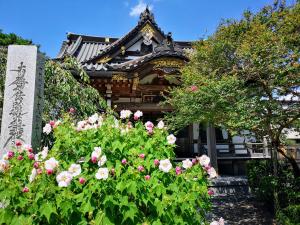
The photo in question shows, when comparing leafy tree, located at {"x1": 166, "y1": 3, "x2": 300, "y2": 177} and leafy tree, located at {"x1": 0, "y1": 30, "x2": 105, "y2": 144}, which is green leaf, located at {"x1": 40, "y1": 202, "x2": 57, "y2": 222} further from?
leafy tree, located at {"x1": 166, "y1": 3, "x2": 300, "y2": 177}

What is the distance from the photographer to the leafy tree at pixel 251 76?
17.9ft

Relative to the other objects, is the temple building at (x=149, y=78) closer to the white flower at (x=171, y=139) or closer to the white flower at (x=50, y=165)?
the white flower at (x=171, y=139)

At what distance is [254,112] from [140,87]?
5734 mm

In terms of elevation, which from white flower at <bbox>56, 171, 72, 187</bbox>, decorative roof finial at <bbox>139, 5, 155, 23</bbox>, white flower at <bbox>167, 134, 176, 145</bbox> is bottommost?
white flower at <bbox>56, 171, 72, 187</bbox>

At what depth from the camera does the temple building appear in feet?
30.6

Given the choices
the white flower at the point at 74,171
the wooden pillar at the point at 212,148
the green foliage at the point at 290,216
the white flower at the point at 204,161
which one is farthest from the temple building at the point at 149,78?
the white flower at the point at 74,171

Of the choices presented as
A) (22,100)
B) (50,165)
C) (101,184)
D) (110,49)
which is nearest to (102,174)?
(101,184)

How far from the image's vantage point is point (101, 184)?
2.36 meters

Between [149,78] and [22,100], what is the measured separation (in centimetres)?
698

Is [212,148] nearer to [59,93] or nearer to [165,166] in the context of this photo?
[59,93]

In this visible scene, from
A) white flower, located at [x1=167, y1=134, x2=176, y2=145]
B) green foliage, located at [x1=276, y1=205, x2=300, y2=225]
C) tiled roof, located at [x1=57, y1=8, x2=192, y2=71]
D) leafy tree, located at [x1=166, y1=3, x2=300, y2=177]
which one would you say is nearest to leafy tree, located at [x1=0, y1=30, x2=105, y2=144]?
tiled roof, located at [x1=57, y1=8, x2=192, y2=71]

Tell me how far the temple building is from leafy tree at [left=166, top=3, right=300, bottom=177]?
2.13 metres

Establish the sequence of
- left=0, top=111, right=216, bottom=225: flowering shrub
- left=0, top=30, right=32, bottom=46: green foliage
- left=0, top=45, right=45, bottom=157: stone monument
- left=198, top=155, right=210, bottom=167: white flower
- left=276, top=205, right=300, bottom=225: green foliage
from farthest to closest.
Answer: left=0, top=30, right=32, bottom=46: green foliage, left=276, top=205, right=300, bottom=225: green foliage, left=0, top=45, right=45, bottom=157: stone monument, left=198, top=155, right=210, bottom=167: white flower, left=0, top=111, right=216, bottom=225: flowering shrub

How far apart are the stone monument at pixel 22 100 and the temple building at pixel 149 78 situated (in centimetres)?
474
